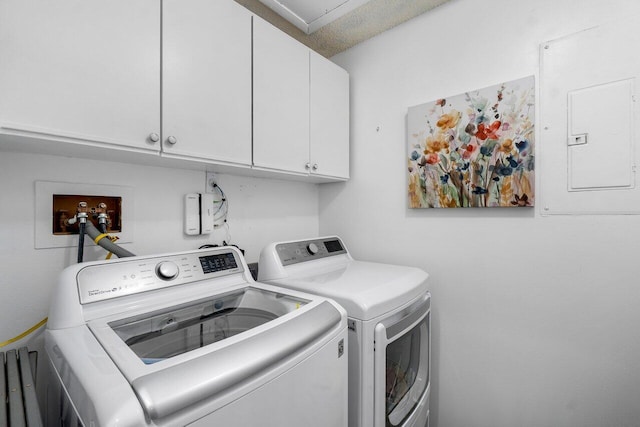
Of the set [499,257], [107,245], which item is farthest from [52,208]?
[499,257]

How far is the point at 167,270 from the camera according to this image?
3.45 feet

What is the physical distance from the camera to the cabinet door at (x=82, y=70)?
773mm

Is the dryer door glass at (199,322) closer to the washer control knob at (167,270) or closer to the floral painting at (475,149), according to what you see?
the washer control knob at (167,270)

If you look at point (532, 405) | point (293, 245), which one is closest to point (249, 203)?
point (293, 245)

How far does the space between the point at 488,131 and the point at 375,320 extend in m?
1.09

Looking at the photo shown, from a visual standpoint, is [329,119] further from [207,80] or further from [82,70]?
[82,70]

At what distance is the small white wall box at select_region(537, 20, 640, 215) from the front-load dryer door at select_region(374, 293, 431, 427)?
0.79 meters

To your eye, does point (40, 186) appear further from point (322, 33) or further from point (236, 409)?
point (322, 33)

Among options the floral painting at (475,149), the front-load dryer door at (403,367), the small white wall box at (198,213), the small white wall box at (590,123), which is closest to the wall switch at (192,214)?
the small white wall box at (198,213)

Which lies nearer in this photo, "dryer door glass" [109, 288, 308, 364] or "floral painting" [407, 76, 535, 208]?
"dryer door glass" [109, 288, 308, 364]

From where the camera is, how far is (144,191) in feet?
4.36

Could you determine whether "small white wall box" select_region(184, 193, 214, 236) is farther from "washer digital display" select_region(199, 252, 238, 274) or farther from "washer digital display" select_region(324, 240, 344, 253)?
"washer digital display" select_region(324, 240, 344, 253)

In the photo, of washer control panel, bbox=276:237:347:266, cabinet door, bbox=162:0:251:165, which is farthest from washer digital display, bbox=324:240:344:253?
cabinet door, bbox=162:0:251:165

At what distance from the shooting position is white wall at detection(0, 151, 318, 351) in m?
1.01
